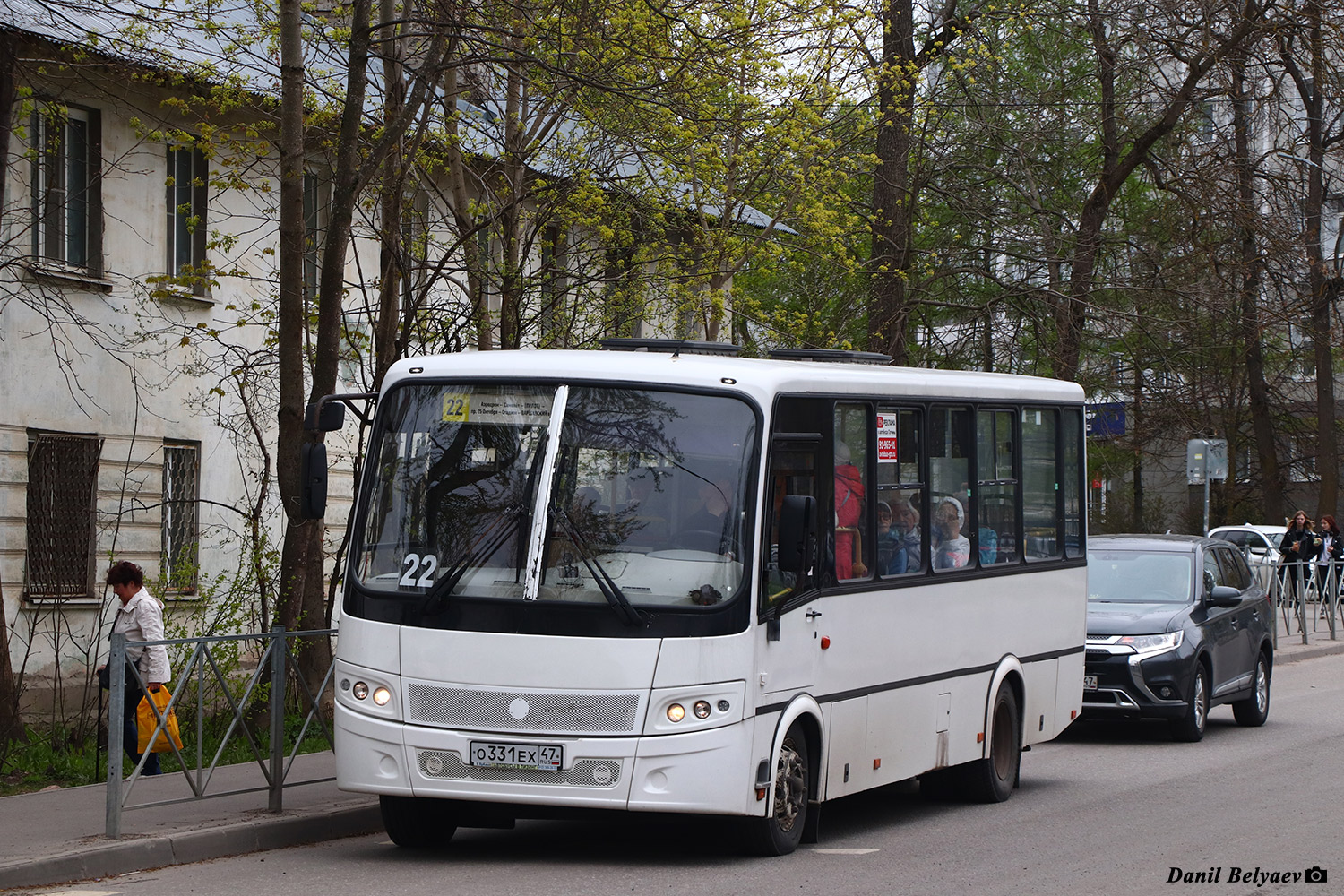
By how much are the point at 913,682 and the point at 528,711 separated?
3.10 metres

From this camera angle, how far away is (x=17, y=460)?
63.8ft

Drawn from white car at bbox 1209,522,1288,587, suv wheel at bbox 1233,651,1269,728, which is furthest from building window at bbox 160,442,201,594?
white car at bbox 1209,522,1288,587

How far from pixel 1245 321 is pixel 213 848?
864 inches

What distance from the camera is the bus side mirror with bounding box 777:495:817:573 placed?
902 centimetres

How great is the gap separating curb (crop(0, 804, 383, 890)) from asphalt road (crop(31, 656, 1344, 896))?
0.12 m

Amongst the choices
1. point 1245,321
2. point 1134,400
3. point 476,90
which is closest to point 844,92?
point 476,90

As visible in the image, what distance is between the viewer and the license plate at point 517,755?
29.0 feet

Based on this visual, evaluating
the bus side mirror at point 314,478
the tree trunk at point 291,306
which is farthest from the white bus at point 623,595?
the tree trunk at point 291,306

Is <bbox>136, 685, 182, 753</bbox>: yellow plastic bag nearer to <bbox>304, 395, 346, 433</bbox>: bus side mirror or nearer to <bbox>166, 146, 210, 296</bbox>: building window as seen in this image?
<bbox>304, 395, 346, 433</bbox>: bus side mirror

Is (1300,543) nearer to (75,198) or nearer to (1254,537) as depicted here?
(1254,537)

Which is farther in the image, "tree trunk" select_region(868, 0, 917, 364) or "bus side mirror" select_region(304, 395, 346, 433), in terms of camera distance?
"tree trunk" select_region(868, 0, 917, 364)

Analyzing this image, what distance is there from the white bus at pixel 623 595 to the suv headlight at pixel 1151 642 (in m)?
5.54

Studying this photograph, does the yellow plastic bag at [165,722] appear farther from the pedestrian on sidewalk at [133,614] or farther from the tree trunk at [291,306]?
the tree trunk at [291,306]

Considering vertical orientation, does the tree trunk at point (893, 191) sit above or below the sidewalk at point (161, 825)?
above
